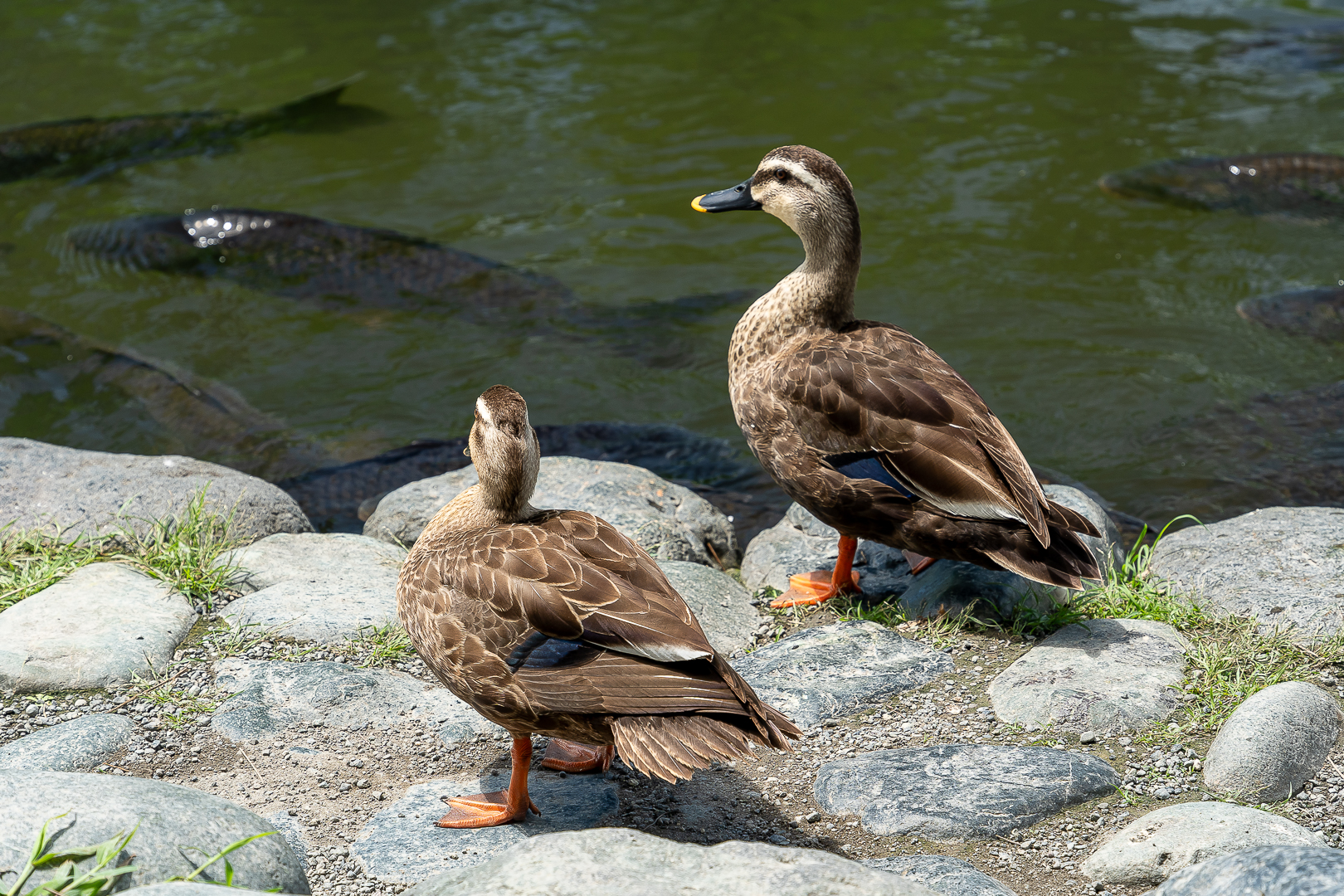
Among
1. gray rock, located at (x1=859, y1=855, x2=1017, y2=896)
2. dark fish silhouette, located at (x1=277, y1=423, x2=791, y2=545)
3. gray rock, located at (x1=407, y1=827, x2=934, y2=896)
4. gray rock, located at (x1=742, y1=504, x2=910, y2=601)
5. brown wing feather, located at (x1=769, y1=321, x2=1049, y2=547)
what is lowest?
dark fish silhouette, located at (x1=277, y1=423, x2=791, y2=545)

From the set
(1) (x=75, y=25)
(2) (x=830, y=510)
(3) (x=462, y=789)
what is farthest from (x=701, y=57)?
(3) (x=462, y=789)

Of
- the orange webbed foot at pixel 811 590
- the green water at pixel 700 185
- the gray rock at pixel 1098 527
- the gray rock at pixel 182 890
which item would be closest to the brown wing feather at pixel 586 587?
the gray rock at pixel 182 890

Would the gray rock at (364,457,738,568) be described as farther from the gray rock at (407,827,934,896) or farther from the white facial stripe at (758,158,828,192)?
the gray rock at (407,827,934,896)

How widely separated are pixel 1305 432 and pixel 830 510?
179 inches

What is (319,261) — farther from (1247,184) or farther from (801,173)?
(1247,184)

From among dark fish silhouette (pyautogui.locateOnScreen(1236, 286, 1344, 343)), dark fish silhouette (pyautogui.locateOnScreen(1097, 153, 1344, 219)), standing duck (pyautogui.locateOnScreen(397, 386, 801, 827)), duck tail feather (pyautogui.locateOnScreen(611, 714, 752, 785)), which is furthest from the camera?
dark fish silhouette (pyautogui.locateOnScreen(1097, 153, 1344, 219))

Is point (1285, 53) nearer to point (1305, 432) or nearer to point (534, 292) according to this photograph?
point (1305, 432)

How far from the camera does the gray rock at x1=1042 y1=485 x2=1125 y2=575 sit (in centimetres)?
514

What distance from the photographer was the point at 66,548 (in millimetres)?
5016

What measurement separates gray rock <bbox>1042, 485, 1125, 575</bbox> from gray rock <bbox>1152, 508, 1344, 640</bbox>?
0.19 meters

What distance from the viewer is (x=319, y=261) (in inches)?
425

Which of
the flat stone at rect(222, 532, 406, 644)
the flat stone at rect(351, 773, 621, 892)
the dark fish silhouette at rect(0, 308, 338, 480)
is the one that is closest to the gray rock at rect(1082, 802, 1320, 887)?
the flat stone at rect(351, 773, 621, 892)

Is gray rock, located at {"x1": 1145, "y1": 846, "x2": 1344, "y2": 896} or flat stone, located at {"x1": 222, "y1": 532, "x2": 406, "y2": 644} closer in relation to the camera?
gray rock, located at {"x1": 1145, "y1": 846, "x2": 1344, "y2": 896}

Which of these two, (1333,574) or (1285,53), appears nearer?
(1333,574)
